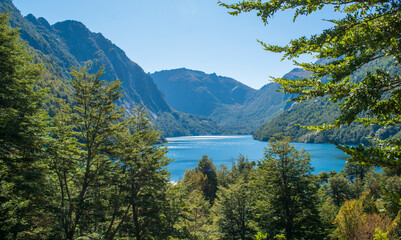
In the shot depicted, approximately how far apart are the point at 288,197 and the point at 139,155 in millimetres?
11034

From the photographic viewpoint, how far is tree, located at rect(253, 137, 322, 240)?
14.5m

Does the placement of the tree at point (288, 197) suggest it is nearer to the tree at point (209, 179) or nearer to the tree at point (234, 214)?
the tree at point (234, 214)

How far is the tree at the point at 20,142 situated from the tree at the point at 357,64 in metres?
10.6

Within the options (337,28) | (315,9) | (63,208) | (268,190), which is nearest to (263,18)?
(315,9)

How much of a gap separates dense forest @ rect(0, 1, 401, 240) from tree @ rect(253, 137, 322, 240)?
0.24 feet

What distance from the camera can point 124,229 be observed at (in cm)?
1350

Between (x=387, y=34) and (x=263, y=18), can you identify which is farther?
(x=263, y=18)

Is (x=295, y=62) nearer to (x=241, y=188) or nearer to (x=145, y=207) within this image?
(x=145, y=207)

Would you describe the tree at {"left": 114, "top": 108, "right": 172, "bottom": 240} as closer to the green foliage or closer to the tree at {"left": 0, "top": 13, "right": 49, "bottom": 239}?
the green foliage

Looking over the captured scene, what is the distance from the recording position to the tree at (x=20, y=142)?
349 inches

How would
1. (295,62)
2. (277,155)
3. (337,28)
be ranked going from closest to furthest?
(337,28) → (295,62) → (277,155)

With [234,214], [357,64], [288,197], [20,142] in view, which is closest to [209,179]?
[234,214]

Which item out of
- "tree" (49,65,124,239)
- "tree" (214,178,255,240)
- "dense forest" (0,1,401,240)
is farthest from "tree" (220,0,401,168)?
"tree" (214,178,255,240)

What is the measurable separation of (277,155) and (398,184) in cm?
3367
